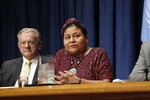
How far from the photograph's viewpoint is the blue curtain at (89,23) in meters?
3.04

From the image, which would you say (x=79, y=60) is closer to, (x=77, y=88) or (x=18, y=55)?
(x=77, y=88)

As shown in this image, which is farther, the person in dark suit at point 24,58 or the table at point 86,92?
the person in dark suit at point 24,58

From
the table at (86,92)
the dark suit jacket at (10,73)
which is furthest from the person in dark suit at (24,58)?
the table at (86,92)

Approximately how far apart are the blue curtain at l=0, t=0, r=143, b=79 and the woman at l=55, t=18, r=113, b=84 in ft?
3.92

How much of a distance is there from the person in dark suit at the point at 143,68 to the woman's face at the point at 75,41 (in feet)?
1.20

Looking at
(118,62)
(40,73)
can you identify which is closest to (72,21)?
(40,73)

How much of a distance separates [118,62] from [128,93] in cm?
227

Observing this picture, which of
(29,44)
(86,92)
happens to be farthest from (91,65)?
(86,92)

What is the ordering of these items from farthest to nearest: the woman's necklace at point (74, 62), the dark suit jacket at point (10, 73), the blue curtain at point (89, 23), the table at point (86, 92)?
the blue curtain at point (89, 23), the dark suit jacket at point (10, 73), the woman's necklace at point (74, 62), the table at point (86, 92)

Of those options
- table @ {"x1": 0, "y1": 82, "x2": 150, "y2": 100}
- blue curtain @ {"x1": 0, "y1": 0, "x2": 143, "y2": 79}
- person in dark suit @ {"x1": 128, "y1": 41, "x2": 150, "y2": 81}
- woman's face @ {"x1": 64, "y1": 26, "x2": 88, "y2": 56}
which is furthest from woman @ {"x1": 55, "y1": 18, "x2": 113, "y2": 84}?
blue curtain @ {"x1": 0, "y1": 0, "x2": 143, "y2": 79}

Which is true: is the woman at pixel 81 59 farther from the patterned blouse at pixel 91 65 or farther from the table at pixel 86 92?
the table at pixel 86 92

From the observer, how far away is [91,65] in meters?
1.85

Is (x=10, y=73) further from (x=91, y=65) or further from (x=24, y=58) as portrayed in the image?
(x=91, y=65)

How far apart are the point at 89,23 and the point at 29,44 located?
1.04m
